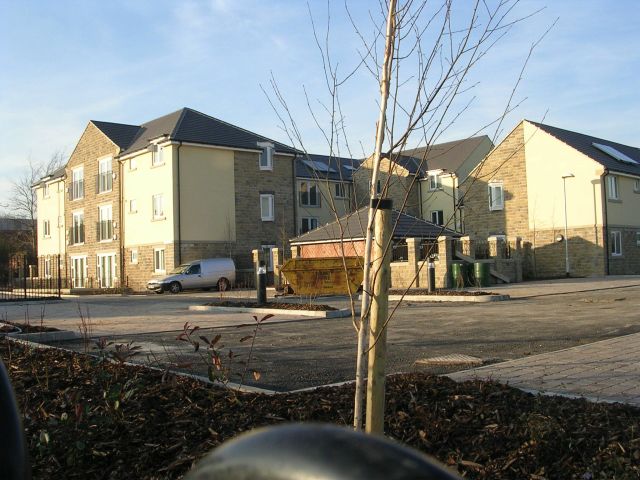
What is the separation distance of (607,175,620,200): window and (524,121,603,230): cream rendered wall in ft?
3.55

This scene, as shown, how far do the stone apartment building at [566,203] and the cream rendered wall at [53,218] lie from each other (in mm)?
30900

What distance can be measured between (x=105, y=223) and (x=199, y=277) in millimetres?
12466

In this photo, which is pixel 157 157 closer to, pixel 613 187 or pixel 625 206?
pixel 613 187

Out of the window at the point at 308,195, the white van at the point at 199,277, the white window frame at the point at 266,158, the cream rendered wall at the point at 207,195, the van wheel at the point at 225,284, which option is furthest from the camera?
the window at the point at 308,195

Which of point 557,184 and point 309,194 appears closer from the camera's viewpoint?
point 557,184

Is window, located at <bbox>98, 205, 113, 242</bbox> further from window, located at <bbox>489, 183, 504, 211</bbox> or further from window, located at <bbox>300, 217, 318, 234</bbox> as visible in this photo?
window, located at <bbox>489, 183, 504, 211</bbox>

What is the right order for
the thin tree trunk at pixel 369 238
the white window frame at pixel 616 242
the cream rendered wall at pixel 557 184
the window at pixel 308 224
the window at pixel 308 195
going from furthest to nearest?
the window at pixel 308 224 < the window at pixel 308 195 < the white window frame at pixel 616 242 < the cream rendered wall at pixel 557 184 < the thin tree trunk at pixel 369 238

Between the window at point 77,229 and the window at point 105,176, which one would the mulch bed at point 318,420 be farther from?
the window at point 77,229

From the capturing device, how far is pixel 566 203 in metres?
36.2

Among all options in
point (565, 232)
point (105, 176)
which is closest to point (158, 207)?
point (105, 176)

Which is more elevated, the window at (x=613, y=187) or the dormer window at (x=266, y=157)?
the dormer window at (x=266, y=157)

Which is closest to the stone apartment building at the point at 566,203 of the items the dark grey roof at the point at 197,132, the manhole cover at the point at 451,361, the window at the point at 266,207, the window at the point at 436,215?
the window at the point at 436,215

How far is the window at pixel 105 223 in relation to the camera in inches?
1641

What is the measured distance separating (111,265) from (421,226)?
2144cm
